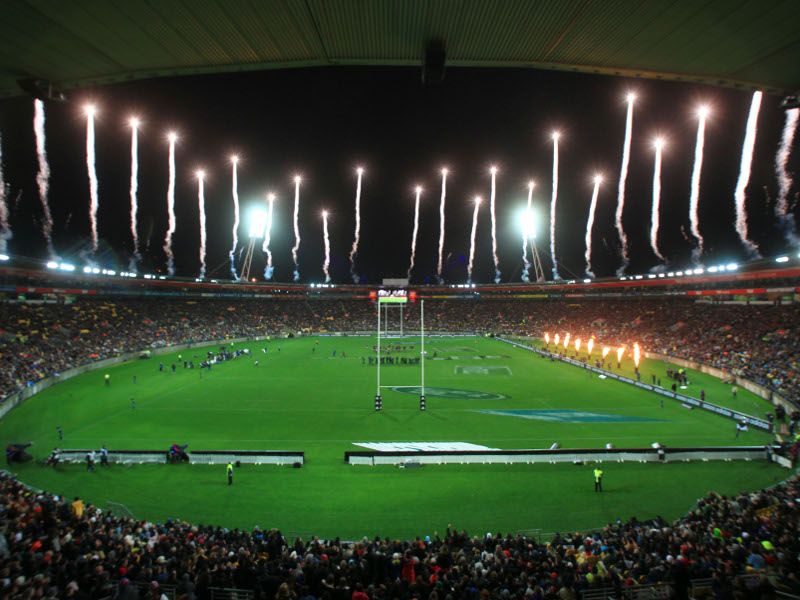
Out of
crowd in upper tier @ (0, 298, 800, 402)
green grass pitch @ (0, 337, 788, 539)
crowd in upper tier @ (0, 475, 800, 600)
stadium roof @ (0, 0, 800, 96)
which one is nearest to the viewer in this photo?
stadium roof @ (0, 0, 800, 96)

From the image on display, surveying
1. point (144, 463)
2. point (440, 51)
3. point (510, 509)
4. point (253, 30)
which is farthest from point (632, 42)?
point (144, 463)

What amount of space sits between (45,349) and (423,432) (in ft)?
127

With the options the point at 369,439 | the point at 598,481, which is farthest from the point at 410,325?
the point at 598,481

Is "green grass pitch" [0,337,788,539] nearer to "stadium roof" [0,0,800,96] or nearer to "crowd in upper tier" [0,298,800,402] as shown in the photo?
"crowd in upper tier" [0,298,800,402]

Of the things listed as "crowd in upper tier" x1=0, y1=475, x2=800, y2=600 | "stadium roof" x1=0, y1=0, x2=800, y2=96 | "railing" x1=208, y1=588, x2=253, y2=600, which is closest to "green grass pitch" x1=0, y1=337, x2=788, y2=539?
"crowd in upper tier" x1=0, y1=475, x2=800, y2=600

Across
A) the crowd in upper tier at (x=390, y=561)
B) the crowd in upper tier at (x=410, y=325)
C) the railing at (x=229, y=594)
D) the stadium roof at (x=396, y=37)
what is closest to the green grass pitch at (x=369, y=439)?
the crowd in upper tier at (x=390, y=561)

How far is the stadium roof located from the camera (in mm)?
7293

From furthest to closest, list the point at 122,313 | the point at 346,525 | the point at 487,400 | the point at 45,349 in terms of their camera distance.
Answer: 1. the point at 122,313
2. the point at 45,349
3. the point at 487,400
4. the point at 346,525

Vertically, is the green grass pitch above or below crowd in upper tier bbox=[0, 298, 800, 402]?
below

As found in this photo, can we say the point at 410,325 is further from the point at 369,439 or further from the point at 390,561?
the point at 390,561

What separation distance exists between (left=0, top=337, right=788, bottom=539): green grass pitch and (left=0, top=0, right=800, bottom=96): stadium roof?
13.4 m

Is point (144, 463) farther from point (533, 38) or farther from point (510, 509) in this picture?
point (533, 38)

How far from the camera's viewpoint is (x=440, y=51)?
831cm

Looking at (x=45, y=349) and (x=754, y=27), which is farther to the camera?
(x=45, y=349)
